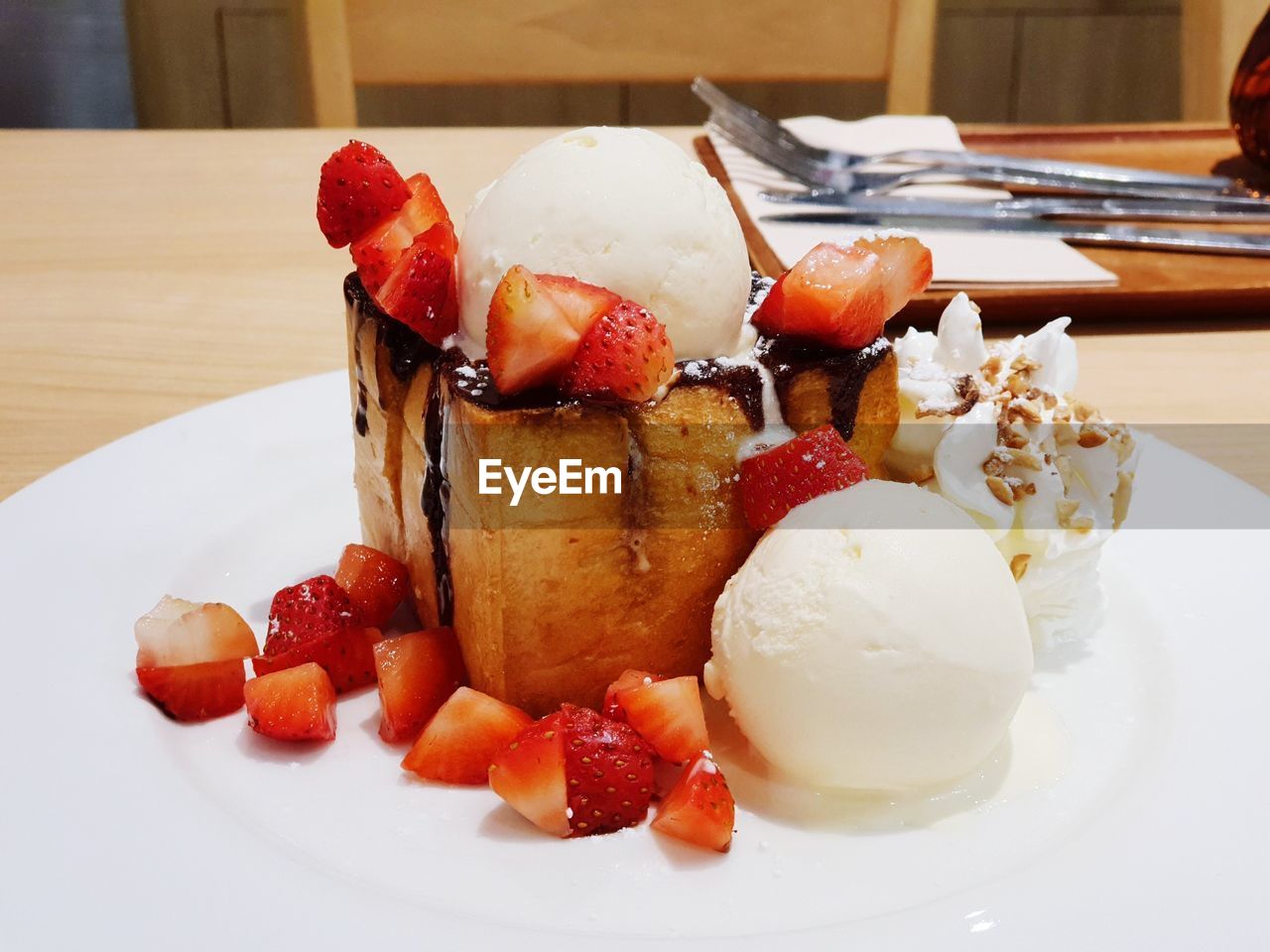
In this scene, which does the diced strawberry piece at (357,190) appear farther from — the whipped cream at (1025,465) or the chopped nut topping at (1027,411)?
the chopped nut topping at (1027,411)

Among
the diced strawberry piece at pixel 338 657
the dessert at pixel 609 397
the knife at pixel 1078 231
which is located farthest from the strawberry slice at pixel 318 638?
the knife at pixel 1078 231

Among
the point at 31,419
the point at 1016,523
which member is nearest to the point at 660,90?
the point at 31,419

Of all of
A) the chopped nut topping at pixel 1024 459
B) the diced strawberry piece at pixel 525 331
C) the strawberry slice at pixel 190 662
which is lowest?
the strawberry slice at pixel 190 662

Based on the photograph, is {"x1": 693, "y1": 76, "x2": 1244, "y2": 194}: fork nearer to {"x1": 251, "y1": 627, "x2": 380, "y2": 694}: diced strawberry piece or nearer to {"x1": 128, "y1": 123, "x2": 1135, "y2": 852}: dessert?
{"x1": 128, "y1": 123, "x2": 1135, "y2": 852}: dessert

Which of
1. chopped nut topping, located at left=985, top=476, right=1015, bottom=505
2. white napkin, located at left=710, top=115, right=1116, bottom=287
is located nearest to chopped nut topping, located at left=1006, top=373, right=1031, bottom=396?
chopped nut topping, located at left=985, top=476, right=1015, bottom=505

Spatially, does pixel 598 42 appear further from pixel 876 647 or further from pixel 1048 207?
pixel 876 647

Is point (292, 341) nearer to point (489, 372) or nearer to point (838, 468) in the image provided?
point (489, 372)

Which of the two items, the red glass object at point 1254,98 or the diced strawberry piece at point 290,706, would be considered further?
the red glass object at point 1254,98
